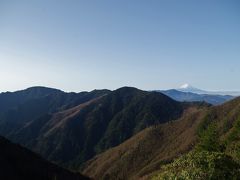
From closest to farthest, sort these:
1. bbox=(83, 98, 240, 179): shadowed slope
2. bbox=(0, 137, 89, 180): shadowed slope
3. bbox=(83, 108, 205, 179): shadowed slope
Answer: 1. bbox=(0, 137, 89, 180): shadowed slope
2. bbox=(83, 98, 240, 179): shadowed slope
3. bbox=(83, 108, 205, 179): shadowed slope

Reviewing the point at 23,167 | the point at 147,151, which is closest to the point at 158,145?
the point at 147,151

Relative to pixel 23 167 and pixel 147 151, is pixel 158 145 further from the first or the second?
pixel 23 167

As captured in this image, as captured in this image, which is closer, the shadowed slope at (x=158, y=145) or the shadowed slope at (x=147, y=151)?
the shadowed slope at (x=158, y=145)

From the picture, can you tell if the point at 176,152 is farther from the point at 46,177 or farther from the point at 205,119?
the point at 46,177

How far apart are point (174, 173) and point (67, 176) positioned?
81341 mm

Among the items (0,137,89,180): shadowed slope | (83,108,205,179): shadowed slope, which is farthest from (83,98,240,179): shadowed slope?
(0,137,89,180): shadowed slope

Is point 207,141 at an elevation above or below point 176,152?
above

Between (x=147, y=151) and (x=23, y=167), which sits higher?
(x=23, y=167)

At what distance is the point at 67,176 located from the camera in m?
102

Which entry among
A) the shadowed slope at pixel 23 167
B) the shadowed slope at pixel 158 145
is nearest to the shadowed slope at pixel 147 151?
the shadowed slope at pixel 158 145

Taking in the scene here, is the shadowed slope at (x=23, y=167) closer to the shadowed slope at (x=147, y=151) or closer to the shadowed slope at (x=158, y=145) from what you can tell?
the shadowed slope at (x=158, y=145)

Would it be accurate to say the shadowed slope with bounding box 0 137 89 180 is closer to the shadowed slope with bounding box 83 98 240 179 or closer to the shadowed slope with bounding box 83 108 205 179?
the shadowed slope with bounding box 83 98 240 179

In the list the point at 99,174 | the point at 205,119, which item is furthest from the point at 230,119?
the point at 99,174

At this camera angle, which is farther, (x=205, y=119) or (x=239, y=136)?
(x=205, y=119)
